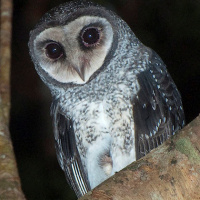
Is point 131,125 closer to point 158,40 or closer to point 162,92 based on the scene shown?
point 162,92

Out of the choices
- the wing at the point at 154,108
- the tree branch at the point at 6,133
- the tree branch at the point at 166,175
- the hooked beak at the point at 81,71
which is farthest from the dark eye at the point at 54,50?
the tree branch at the point at 166,175

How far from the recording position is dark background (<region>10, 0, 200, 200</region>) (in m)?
5.79

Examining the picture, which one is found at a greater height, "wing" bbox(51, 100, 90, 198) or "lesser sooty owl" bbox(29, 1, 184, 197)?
"lesser sooty owl" bbox(29, 1, 184, 197)

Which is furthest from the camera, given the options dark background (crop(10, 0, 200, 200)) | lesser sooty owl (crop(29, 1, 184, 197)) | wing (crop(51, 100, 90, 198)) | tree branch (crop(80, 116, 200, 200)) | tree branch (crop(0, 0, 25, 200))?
dark background (crop(10, 0, 200, 200))

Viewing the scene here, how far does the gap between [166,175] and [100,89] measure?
176 centimetres

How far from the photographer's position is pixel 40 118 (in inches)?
248

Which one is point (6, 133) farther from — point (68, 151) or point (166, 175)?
point (166, 175)

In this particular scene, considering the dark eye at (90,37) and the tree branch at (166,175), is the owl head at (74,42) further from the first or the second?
the tree branch at (166,175)

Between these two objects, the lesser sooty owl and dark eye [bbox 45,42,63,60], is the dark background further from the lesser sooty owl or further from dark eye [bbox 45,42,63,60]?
dark eye [bbox 45,42,63,60]

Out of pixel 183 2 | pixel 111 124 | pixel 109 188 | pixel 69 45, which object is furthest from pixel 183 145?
pixel 183 2

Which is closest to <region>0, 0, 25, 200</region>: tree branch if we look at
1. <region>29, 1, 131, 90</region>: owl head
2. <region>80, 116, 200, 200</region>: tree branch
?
<region>29, 1, 131, 90</region>: owl head

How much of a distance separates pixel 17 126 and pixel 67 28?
283 cm

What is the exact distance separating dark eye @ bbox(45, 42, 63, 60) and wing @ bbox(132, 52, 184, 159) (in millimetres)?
711

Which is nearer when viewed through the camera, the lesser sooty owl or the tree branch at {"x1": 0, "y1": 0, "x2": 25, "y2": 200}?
the tree branch at {"x1": 0, "y1": 0, "x2": 25, "y2": 200}
